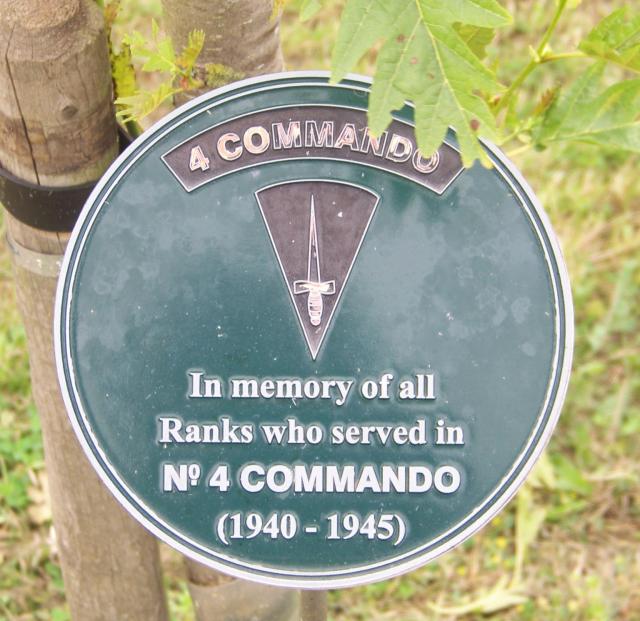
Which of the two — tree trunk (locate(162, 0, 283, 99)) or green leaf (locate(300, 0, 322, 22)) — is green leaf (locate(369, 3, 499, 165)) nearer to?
green leaf (locate(300, 0, 322, 22))

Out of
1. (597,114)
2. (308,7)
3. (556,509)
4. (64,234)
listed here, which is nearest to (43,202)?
(64,234)

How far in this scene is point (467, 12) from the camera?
1191 mm

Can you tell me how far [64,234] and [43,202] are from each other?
0.22 feet

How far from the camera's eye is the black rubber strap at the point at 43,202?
149 centimetres

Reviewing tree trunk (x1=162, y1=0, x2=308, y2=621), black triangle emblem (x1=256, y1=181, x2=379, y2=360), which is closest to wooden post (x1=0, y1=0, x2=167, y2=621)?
tree trunk (x1=162, y1=0, x2=308, y2=621)

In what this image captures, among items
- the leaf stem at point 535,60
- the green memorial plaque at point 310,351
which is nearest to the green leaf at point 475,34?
the leaf stem at point 535,60

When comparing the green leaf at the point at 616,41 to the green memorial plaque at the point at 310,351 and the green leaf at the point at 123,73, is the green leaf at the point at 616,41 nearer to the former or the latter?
the green memorial plaque at the point at 310,351

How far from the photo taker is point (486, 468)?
4.69ft

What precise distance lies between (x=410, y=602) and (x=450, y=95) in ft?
5.32

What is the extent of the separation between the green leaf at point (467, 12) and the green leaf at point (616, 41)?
0.80ft

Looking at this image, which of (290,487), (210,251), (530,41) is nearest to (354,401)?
(290,487)

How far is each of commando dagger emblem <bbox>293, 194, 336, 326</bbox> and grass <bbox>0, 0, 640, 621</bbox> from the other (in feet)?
4.16

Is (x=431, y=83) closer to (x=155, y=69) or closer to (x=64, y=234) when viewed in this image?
(x=155, y=69)

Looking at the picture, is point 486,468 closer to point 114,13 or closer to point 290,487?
point 290,487
